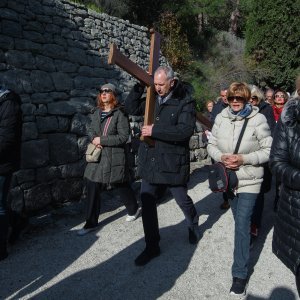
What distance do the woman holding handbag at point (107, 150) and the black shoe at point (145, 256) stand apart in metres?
0.99

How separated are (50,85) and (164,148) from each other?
9.11ft

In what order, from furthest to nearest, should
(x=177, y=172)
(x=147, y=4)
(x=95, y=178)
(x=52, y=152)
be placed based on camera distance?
(x=147, y=4), (x=52, y=152), (x=95, y=178), (x=177, y=172)

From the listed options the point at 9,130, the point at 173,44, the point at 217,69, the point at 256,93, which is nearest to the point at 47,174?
the point at 9,130

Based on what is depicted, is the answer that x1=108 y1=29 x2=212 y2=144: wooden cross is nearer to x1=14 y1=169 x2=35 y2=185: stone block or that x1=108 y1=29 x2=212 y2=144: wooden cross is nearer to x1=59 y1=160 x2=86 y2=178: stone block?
x1=14 y1=169 x2=35 y2=185: stone block

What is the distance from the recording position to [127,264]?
3445 mm

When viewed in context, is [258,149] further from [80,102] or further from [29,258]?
[80,102]

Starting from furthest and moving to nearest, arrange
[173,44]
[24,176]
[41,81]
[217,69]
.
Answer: [217,69] < [173,44] < [41,81] < [24,176]

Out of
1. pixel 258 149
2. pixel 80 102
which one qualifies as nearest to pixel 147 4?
pixel 80 102

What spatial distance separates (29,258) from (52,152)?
6.28 feet

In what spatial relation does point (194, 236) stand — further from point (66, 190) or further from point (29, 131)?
point (29, 131)

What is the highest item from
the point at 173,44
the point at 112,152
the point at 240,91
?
the point at 173,44

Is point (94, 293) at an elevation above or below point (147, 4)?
below

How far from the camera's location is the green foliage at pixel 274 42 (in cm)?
1589

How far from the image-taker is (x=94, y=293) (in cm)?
295
